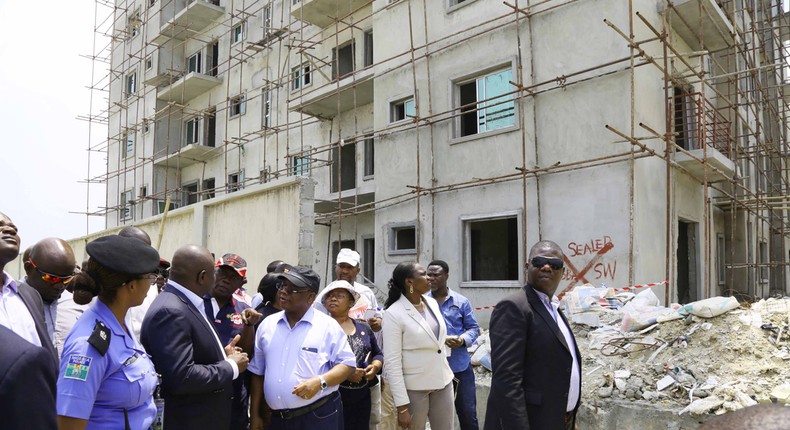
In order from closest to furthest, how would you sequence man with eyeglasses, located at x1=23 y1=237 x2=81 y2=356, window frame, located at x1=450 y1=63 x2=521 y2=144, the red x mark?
man with eyeglasses, located at x1=23 y1=237 x2=81 y2=356, the red x mark, window frame, located at x1=450 y1=63 x2=521 y2=144

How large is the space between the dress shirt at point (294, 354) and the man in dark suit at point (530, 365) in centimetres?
95

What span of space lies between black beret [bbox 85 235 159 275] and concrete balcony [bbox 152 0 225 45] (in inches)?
769

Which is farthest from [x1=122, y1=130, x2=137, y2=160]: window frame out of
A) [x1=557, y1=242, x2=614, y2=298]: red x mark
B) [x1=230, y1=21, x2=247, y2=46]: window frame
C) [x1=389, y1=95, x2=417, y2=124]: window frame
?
[x1=557, y1=242, x2=614, y2=298]: red x mark

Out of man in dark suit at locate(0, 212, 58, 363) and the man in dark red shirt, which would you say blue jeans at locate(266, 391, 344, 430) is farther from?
man in dark suit at locate(0, 212, 58, 363)

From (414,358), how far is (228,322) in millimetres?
1339

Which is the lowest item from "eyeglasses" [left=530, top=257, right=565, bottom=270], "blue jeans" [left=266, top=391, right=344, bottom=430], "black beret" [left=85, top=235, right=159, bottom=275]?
"blue jeans" [left=266, top=391, right=344, bottom=430]

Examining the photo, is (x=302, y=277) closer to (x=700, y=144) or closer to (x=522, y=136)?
(x=522, y=136)

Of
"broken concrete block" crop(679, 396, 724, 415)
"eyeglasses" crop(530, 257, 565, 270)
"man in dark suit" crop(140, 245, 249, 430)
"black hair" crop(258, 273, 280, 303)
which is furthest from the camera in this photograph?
"broken concrete block" crop(679, 396, 724, 415)

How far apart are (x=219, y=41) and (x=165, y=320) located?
19838 millimetres

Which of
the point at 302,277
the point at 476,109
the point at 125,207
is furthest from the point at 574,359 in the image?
the point at 125,207

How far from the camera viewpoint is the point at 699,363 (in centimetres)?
599

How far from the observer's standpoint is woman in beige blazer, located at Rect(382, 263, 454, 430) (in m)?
4.18

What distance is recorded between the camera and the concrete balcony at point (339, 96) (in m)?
13.7

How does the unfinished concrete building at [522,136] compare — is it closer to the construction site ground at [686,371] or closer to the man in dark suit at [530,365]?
the construction site ground at [686,371]
